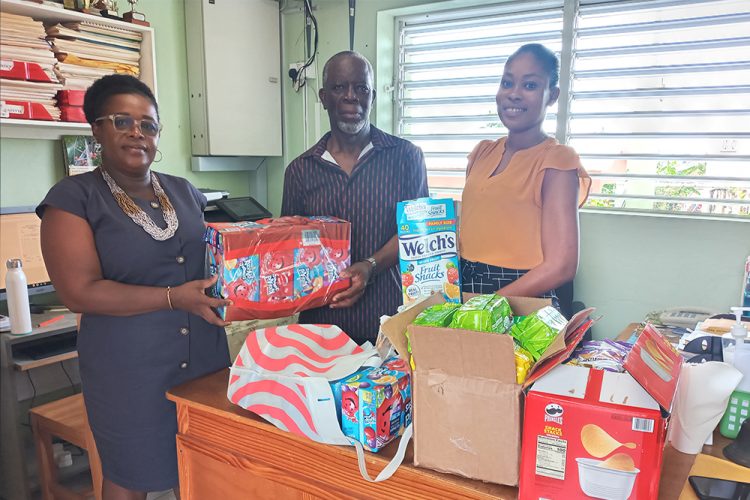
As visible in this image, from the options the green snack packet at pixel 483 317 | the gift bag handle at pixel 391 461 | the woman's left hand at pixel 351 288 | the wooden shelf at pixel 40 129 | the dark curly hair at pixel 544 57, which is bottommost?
the gift bag handle at pixel 391 461

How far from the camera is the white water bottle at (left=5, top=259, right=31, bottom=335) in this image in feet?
6.72

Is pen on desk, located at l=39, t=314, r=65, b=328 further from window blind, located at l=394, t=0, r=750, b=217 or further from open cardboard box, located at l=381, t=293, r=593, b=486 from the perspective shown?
window blind, located at l=394, t=0, r=750, b=217

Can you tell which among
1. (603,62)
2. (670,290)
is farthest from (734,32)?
(670,290)

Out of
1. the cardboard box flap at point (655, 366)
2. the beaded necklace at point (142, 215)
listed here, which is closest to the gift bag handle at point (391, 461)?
the cardboard box flap at point (655, 366)

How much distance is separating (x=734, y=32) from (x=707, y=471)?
2209 mm

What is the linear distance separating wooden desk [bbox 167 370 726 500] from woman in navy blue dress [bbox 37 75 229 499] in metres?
0.09

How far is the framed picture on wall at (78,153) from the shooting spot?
2.45 m

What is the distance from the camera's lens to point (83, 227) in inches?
50.6

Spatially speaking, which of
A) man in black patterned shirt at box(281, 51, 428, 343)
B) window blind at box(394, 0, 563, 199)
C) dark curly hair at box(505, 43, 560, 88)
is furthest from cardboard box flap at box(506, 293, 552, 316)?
window blind at box(394, 0, 563, 199)

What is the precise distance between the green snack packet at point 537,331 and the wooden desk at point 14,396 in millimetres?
1921

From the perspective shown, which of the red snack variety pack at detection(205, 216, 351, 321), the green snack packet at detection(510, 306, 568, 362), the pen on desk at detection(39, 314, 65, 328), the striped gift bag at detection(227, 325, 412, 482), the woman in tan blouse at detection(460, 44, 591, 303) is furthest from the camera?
the pen on desk at detection(39, 314, 65, 328)

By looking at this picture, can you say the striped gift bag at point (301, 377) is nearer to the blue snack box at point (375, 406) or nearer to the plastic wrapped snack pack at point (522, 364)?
the blue snack box at point (375, 406)

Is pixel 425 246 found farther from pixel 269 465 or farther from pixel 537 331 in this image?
pixel 269 465

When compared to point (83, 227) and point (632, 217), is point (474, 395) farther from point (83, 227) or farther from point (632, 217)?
point (632, 217)
